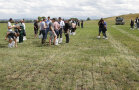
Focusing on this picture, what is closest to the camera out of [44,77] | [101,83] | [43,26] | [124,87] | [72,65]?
[124,87]

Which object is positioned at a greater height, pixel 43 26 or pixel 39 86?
pixel 43 26

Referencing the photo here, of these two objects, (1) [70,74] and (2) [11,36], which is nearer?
(1) [70,74]

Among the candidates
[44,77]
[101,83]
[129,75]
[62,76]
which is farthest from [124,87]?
[44,77]

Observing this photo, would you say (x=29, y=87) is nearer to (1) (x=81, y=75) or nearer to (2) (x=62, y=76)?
(2) (x=62, y=76)

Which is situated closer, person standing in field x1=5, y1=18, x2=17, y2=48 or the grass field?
the grass field

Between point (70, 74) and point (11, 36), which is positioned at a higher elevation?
point (11, 36)

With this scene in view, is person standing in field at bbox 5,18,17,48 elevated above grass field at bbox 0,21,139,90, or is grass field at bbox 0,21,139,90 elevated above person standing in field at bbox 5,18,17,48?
person standing in field at bbox 5,18,17,48

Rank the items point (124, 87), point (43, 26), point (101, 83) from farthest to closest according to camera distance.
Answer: point (43, 26)
point (101, 83)
point (124, 87)

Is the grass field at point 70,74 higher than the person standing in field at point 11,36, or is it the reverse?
the person standing in field at point 11,36

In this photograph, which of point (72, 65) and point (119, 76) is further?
point (72, 65)

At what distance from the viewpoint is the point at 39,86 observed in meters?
4.96

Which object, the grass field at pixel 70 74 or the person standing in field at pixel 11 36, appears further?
the person standing in field at pixel 11 36

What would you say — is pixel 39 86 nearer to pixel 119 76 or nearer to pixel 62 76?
pixel 62 76

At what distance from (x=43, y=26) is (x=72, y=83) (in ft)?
29.5
